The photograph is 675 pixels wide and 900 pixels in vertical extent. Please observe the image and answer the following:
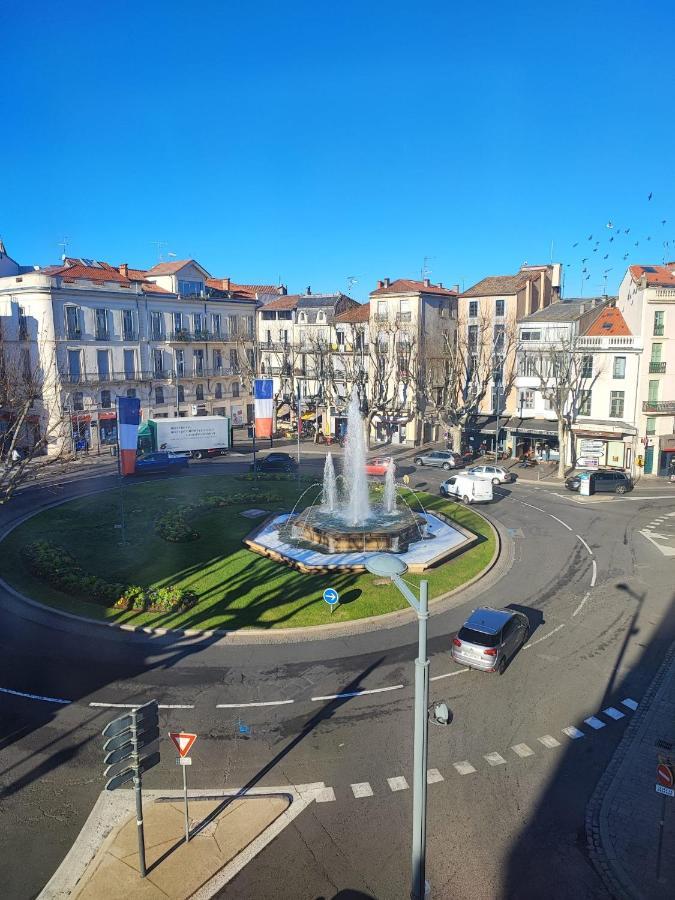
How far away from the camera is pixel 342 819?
12.9 meters

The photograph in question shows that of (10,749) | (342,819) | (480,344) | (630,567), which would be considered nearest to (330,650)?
(342,819)

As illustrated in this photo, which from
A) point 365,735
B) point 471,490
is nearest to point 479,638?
point 365,735

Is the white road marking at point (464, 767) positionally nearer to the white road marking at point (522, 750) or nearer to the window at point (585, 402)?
the white road marking at point (522, 750)

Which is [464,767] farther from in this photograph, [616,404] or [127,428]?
[616,404]

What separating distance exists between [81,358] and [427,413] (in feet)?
107

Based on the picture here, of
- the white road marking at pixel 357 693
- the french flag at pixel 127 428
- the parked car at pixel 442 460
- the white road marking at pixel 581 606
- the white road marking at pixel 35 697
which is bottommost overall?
the white road marking at pixel 357 693

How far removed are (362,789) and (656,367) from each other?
43.1 meters

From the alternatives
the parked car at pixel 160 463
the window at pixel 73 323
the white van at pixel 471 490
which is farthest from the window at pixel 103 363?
the white van at pixel 471 490

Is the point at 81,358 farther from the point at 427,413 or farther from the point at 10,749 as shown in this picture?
the point at 10,749

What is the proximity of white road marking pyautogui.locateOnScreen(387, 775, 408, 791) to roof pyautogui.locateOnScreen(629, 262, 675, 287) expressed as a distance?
43.4m

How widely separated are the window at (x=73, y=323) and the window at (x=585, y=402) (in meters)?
42.8

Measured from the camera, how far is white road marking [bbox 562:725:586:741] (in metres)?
15.9

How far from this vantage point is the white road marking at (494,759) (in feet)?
48.4

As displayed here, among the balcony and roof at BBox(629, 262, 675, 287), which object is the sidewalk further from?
roof at BBox(629, 262, 675, 287)
